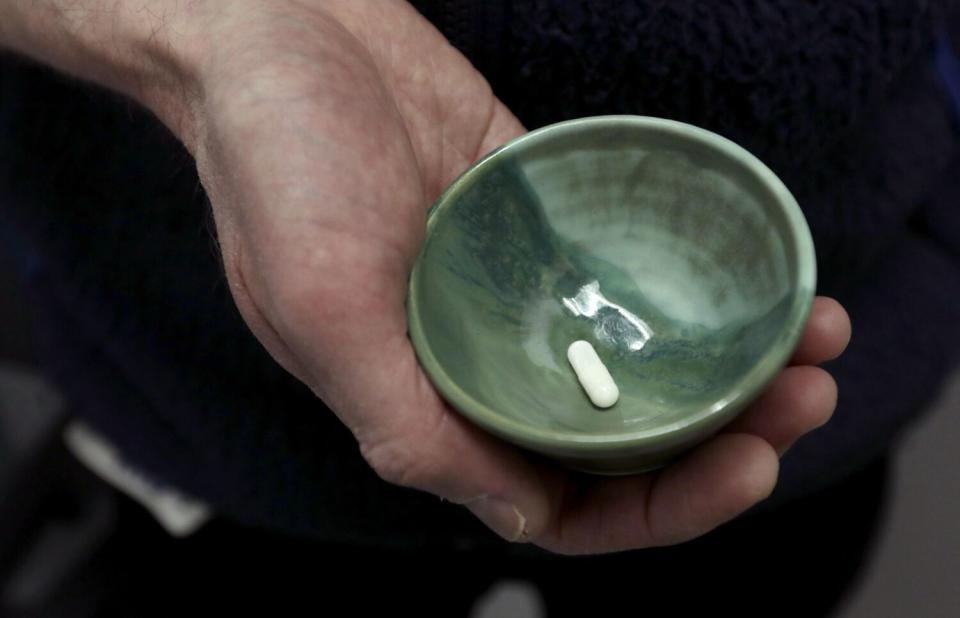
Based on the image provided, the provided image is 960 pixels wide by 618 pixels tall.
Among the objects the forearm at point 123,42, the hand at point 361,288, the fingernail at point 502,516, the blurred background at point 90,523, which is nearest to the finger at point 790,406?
the hand at point 361,288

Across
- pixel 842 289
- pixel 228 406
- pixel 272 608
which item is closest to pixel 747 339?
pixel 842 289

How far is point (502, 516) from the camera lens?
45 cm

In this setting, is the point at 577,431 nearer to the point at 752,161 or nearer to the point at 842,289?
the point at 752,161

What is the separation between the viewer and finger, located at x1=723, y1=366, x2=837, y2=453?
0.45m

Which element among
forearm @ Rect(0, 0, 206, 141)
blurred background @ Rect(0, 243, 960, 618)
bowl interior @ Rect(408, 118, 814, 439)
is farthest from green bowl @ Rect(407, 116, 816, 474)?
blurred background @ Rect(0, 243, 960, 618)

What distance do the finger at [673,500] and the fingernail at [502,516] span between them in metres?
0.04

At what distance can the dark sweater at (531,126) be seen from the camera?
53 centimetres

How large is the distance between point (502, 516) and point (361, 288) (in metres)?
0.12

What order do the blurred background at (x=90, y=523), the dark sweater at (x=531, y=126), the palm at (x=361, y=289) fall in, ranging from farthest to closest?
the blurred background at (x=90, y=523) < the dark sweater at (x=531, y=126) < the palm at (x=361, y=289)

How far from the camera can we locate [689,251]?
520mm

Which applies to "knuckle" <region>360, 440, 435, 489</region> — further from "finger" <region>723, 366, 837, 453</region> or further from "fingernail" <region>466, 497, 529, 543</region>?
"finger" <region>723, 366, 837, 453</region>

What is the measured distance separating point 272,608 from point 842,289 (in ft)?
1.58

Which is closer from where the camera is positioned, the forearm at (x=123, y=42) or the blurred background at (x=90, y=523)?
the forearm at (x=123, y=42)

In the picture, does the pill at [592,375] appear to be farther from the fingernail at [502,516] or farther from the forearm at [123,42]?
the forearm at [123,42]
